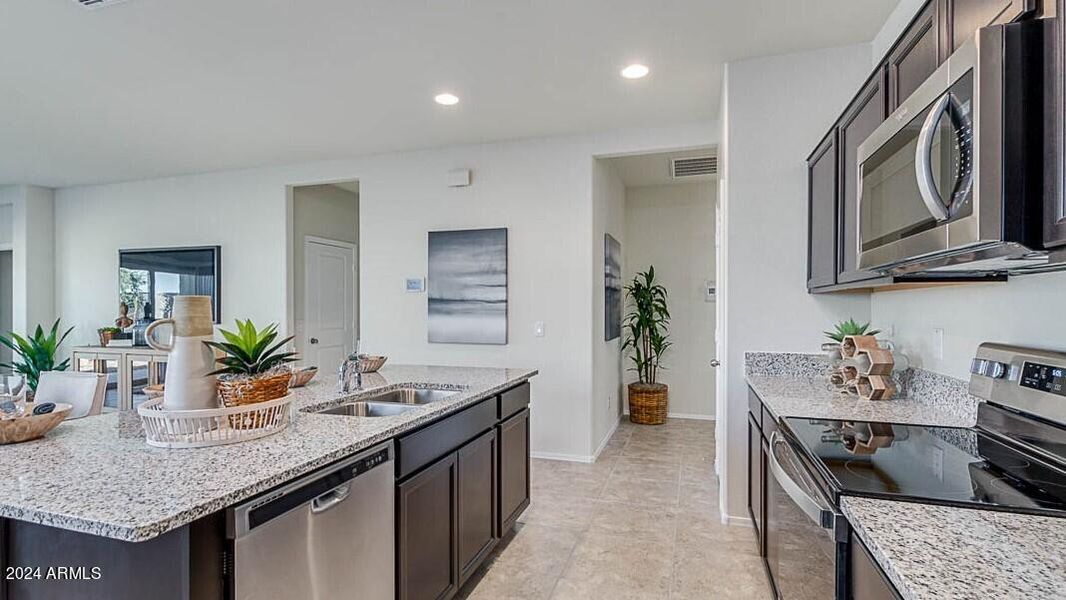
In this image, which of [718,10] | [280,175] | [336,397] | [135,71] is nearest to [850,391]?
[718,10]

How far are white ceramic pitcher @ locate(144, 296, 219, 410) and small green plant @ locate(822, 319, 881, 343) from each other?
254 cm

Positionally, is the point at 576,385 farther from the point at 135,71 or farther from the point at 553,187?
the point at 135,71

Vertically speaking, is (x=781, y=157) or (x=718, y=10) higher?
(x=718, y=10)

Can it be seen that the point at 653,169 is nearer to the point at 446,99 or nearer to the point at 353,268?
the point at 446,99

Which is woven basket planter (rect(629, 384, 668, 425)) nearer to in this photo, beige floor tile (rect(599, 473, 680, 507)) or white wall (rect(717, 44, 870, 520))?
beige floor tile (rect(599, 473, 680, 507))

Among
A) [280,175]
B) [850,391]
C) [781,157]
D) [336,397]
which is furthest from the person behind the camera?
[280,175]

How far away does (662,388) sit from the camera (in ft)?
18.1

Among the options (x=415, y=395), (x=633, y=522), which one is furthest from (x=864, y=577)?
(x=633, y=522)

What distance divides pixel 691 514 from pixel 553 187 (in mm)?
2602

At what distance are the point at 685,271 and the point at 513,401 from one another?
11.8ft

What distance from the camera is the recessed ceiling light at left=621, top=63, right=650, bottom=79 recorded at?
3.12 meters

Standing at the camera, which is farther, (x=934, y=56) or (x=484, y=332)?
(x=484, y=332)

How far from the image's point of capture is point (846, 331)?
8.38 feet

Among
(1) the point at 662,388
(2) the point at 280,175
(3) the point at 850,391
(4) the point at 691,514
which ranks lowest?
(4) the point at 691,514
